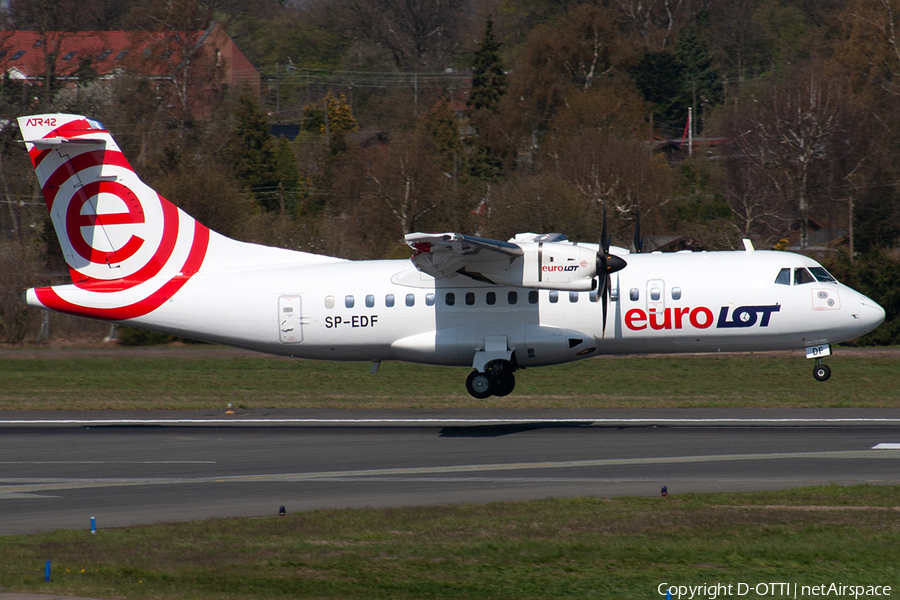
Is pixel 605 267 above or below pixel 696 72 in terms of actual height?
below

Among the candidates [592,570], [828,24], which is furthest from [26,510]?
[828,24]

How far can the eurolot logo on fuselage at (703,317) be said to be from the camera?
24.1 metres

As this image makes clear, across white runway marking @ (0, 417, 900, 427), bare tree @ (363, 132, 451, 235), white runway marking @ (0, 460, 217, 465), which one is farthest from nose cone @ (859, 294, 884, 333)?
bare tree @ (363, 132, 451, 235)

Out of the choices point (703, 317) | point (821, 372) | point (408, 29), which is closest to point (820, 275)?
point (821, 372)

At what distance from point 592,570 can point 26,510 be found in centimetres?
936

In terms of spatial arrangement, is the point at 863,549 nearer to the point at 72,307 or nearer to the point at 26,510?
the point at 26,510

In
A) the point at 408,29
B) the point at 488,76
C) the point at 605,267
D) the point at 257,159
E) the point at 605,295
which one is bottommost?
the point at 605,295

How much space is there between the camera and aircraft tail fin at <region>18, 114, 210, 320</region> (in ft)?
83.8

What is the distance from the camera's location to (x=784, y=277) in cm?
2433

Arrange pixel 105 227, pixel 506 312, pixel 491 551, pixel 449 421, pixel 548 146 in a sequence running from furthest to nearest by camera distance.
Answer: pixel 548 146, pixel 449 421, pixel 105 227, pixel 506 312, pixel 491 551

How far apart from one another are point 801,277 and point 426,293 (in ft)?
30.8

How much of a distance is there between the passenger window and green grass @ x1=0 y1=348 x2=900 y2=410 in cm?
538

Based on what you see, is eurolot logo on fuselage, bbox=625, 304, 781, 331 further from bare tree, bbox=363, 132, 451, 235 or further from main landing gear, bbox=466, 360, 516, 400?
bare tree, bbox=363, 132, 451, 235

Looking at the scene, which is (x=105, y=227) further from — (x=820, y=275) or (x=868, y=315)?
(x=868, y=315)
